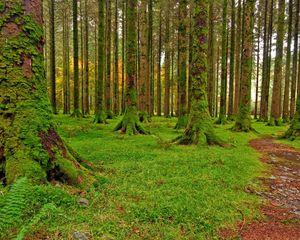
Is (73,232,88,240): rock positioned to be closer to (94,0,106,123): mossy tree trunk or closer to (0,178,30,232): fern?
(0,178,30,232): fern

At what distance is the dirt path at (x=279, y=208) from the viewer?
132 inches

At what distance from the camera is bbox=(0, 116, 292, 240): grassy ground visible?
2.98 metres

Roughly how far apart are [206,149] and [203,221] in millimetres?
4818

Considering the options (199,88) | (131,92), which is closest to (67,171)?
(199,88)

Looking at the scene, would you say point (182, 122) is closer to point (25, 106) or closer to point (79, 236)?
point (25, 106)

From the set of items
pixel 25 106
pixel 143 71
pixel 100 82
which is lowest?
pixel 25 106

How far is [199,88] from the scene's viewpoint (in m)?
9.23

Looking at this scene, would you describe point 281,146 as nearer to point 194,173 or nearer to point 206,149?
point 206,149

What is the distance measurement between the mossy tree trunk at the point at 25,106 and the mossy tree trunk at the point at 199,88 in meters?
5.50

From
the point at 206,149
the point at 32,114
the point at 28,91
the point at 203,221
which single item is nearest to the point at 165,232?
the point at 203,221

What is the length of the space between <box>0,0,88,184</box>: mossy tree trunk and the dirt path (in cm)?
252

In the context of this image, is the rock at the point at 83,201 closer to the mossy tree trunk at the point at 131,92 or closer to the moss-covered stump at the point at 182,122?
the mossy tree trunk at the point at 131,92

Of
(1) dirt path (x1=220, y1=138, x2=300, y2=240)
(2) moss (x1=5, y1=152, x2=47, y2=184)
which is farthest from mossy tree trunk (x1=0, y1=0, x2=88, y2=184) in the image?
(1) dirt path (x1=220, y1=138, x2=300, y2=240)

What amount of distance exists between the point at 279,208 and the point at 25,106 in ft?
13.6
